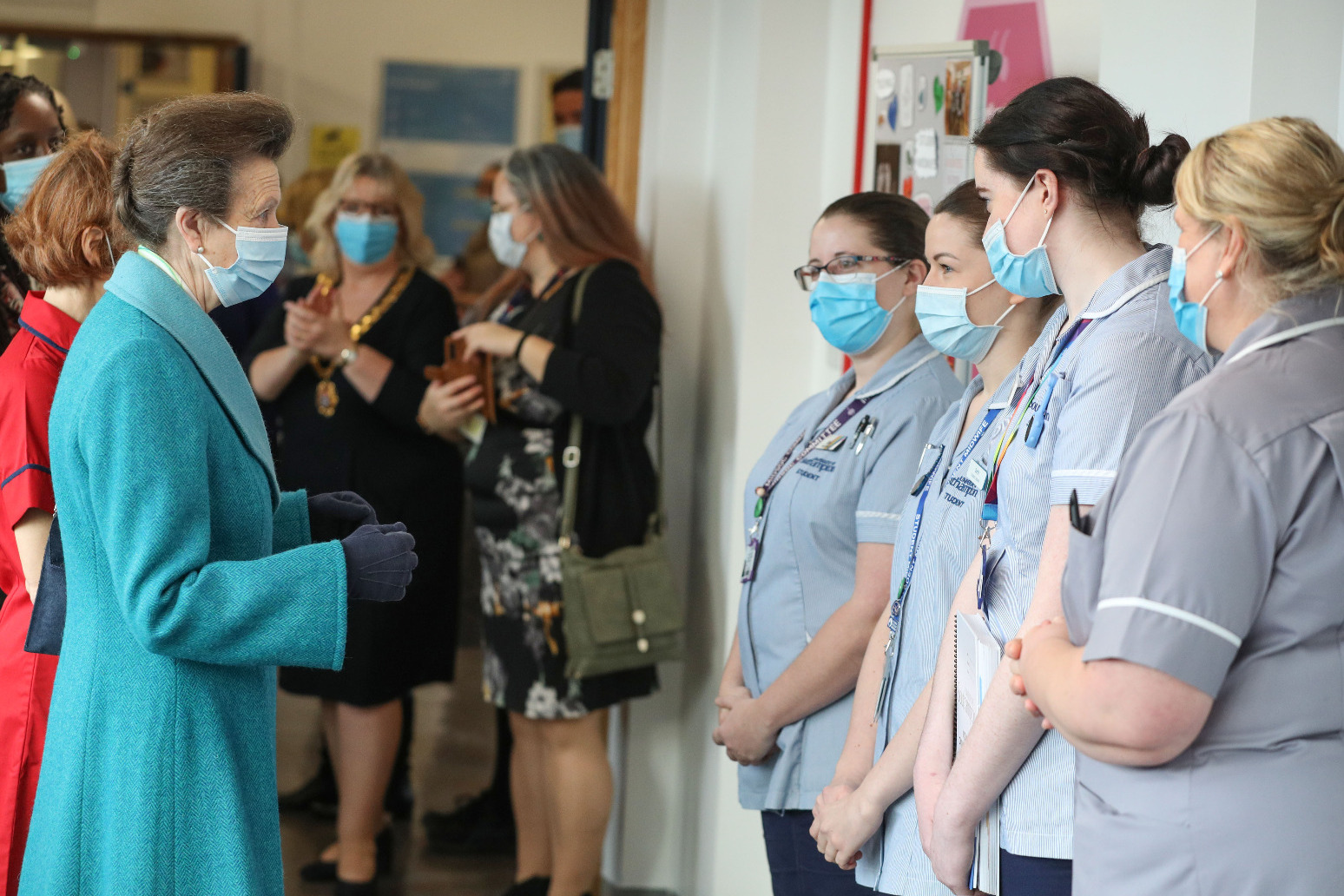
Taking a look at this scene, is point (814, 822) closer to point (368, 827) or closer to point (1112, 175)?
point (1112, 175)

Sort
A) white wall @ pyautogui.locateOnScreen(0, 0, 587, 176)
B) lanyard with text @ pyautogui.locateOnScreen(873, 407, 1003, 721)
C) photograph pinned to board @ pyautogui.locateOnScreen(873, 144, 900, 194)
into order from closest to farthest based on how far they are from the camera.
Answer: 1. lanyard with text @ pyautogui.locateOnScreen(873, 407, 1003, 721)
2. photograph pinned to board @ pyautogui.locateOnScreen(873, 144, 900, 194)
3. white wall @ pyautogui.locateOnScreen(0, 0, 587, 176)

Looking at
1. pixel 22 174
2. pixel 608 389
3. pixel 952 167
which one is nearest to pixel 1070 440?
pixel 952 167

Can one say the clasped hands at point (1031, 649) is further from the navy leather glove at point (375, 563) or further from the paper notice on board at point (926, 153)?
the paper notice on board at point (926, 153)

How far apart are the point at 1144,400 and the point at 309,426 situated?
94.5 inches

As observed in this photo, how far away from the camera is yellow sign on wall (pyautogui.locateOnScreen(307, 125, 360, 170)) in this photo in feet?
22.2

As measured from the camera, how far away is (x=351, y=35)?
678cm

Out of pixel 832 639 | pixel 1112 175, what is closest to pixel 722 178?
pixel 832 639

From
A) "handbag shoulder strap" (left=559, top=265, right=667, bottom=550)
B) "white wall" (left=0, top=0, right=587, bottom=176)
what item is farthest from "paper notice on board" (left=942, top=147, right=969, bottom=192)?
"white wall" (left=0, top=0, right=587, bottom=176)

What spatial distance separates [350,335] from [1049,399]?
7.19ft

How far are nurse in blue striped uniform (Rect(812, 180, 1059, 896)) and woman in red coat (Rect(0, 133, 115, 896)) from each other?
123 cm

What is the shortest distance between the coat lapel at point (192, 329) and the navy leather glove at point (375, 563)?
171 mm

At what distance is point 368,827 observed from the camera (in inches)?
131

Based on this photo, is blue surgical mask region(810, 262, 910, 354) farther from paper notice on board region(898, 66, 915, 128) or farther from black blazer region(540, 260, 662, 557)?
black blazer region(540, 260, 662, 557)

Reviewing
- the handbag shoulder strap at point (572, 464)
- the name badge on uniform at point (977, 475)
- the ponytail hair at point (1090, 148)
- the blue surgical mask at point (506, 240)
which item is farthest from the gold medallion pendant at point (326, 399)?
the ponytail hair at point (1090, 148)
